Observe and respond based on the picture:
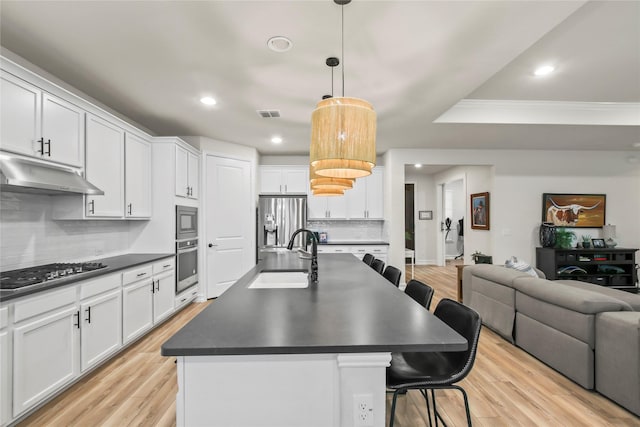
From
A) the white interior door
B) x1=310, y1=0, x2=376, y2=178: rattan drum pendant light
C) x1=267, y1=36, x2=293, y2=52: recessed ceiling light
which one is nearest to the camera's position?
x1=310, y1=0, x2=376, y2=178: rattan drum pendant light

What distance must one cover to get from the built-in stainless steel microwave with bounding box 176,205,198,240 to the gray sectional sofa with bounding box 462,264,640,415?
3.93 meters

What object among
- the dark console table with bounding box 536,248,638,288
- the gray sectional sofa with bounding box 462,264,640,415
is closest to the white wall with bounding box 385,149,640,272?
the dark console table with bounding box 536,248,638,288

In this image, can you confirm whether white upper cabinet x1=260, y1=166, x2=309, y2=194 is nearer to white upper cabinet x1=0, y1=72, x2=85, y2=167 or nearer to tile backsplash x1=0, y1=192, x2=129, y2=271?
tile backsplash x1=0, y1=192, x2=129, y2=271

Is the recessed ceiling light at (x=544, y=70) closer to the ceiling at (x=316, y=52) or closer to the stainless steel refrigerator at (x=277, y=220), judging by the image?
the ceiling at (x=316, y=52)

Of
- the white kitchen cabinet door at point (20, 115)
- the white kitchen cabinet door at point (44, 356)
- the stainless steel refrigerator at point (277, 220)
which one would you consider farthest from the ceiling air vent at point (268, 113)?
the white kitchen cabinet door at point (44, 356)

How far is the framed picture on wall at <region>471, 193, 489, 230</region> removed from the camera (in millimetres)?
5902

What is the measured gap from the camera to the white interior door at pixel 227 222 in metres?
4.91

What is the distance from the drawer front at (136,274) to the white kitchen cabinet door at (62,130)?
42.9 inches

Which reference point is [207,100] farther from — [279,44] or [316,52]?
[316,52]

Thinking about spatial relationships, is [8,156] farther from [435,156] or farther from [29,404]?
[435,156]

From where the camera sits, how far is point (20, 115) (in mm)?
2123

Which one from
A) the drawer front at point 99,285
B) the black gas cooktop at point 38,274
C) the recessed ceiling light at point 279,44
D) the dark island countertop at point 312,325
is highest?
the recessed ceiling light at point 279,44

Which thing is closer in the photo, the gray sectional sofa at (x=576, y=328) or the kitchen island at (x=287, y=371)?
the kitchen island at (x=287, y=371)

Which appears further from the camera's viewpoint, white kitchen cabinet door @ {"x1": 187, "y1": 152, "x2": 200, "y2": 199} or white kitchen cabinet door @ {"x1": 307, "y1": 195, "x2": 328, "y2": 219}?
white kitchen cabinet door @ {"x1": 307, "y1": 195, "x2": 328, "y2": 219}
